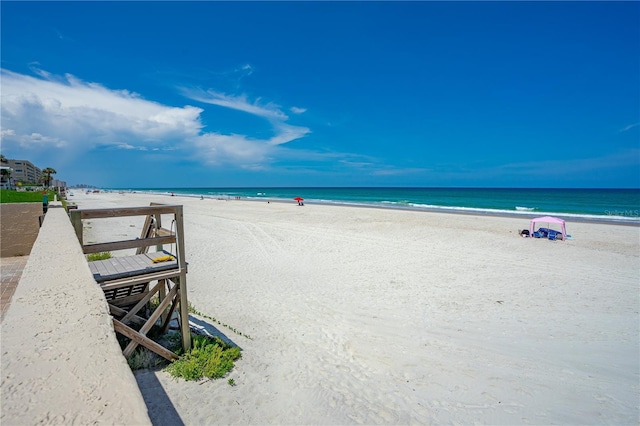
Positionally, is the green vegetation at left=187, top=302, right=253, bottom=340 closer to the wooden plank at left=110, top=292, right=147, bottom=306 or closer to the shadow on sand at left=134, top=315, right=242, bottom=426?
the wooden plank at left=110, top=292, right=147, bottom=306

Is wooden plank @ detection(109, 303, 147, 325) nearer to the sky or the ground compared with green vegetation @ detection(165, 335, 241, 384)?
nearer to the sky

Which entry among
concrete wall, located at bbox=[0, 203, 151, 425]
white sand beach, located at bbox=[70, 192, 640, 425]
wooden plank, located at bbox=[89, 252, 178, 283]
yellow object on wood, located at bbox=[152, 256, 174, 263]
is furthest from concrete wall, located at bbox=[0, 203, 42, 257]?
concrete wall, located at bbox=[0, 203, 151, 425]

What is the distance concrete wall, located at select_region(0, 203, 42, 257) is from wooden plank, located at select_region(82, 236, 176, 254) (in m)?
6.74

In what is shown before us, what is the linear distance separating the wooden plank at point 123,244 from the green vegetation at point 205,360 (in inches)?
63.7

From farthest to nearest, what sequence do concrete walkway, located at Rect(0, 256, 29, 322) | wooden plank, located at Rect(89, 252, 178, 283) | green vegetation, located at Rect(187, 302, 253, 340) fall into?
green vegetation, located at Rect(187, 302, 253, 340), concrete walkway, located at Rect(0, 256, 29, 322), wooden plank, located at Rect(89, 252, 178, 283)

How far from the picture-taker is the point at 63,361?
1.62 m

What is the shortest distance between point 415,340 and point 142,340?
4277 mm

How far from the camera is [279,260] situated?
10836mm

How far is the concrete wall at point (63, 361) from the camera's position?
128 centimetres

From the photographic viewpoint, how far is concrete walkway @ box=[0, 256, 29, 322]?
497cm

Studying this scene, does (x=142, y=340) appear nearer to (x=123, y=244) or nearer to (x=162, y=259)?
(x=162, y=259)

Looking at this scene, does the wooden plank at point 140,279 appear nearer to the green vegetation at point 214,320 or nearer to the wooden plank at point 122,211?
the wooden plank at point 122,211

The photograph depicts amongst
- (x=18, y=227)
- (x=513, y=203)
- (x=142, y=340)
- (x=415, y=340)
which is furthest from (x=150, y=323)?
(x=513, y=203)

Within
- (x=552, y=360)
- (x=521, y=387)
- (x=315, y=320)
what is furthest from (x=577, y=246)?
(x=315, y=320)
